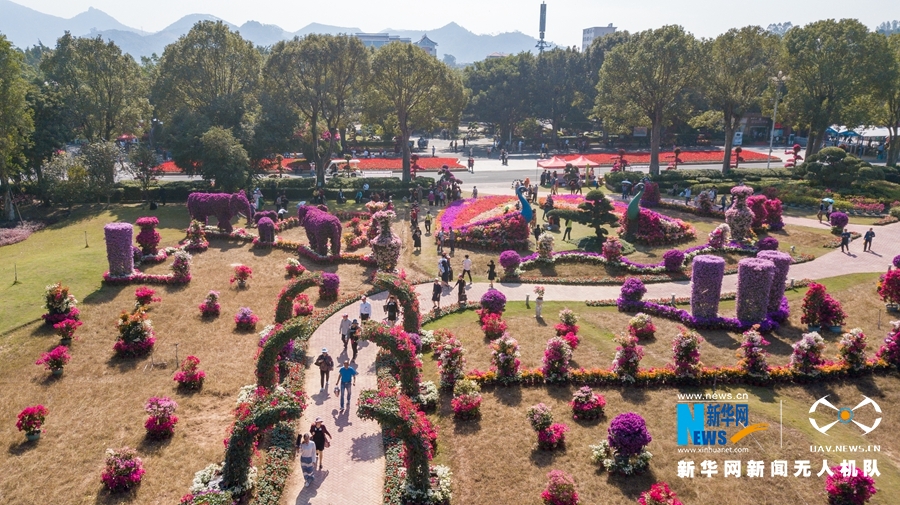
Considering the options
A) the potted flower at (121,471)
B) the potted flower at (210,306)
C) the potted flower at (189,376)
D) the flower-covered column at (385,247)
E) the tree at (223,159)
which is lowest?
the potted flower at (121,471)

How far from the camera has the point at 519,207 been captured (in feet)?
120

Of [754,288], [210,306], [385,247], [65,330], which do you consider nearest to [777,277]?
[754,288]

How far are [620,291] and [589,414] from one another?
10.6 m

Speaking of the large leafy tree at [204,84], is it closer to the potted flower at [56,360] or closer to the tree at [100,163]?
the tree at [100,163]

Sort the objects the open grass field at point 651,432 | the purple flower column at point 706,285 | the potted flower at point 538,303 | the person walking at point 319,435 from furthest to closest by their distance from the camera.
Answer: the potted flower at point 538,303
the purple flower column at point 706,285
the person walking at point 319,435
the open grass field at point 651,432

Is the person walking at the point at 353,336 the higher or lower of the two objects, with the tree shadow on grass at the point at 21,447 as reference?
higher

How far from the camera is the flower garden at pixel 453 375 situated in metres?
15.1

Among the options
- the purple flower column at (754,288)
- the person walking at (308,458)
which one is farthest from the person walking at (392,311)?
the purple flower column at (754,288)

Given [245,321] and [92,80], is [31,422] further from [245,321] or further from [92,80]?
[92,80]

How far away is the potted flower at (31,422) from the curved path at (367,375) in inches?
295

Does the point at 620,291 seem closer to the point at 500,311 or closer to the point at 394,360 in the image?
the point at 500,311

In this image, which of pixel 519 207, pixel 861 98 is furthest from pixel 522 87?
pixel 519 207

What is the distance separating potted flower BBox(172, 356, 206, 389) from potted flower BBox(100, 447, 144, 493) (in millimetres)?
4613

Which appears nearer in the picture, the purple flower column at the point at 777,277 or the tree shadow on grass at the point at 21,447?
the tree shadow on grass at the point at 21,447
